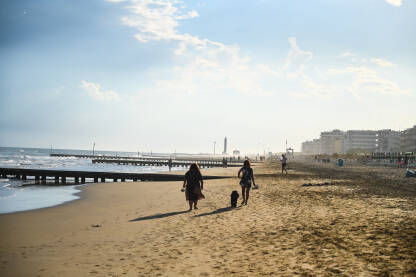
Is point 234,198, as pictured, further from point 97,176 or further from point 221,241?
point 97,176

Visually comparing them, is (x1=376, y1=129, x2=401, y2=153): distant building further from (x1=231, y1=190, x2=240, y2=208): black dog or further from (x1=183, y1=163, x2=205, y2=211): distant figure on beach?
(x1=183, y1=163, x2=205, y2=211): distant figure on beach

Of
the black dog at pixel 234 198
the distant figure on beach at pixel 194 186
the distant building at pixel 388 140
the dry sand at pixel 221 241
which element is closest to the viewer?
the dry sand at pixel 221 241

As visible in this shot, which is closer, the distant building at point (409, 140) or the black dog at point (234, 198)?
the black dog at point (234, 198)

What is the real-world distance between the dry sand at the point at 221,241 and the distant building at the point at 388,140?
202 m

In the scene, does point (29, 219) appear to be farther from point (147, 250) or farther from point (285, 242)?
point (285, 242)

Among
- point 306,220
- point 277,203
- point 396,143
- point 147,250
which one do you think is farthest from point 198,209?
point 396,143

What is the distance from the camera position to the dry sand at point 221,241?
18.5 feet

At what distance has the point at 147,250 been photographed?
694 centimetres

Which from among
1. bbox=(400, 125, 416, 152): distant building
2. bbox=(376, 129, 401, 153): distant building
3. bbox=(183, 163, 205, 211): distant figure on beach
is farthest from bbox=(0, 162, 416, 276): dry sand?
bbox=(376, 129, 401, 153): distant building

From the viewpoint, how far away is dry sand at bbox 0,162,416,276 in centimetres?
563

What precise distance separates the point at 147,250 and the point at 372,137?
218148 mm

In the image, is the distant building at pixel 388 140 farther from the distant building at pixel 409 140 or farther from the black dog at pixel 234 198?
the black dog at pixel 234 198

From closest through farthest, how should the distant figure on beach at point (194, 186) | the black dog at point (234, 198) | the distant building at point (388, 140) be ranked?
1. the distant figure on beach at point (194, 186)
2. the black dog at point (234, 198)
3. the distant building at point (388, 140)

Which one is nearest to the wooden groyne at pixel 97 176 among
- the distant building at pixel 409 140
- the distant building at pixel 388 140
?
the distant building at pixel 409 140
